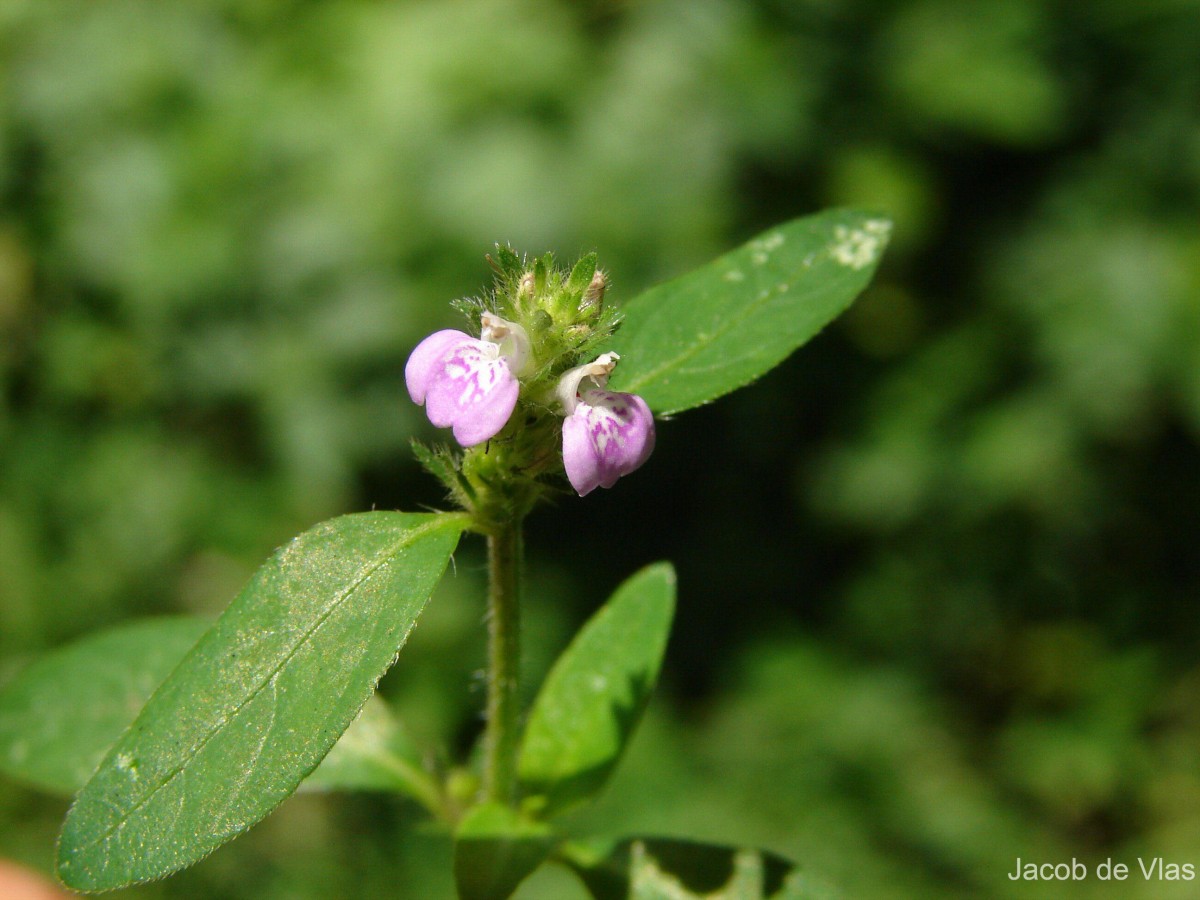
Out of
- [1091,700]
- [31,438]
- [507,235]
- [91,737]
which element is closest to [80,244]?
[31,438]

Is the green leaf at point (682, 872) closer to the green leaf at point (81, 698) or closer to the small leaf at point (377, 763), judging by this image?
the small leaf at point (377, 763)

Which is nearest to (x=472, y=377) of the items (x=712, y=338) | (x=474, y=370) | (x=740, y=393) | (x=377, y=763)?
(x=474, y=370)

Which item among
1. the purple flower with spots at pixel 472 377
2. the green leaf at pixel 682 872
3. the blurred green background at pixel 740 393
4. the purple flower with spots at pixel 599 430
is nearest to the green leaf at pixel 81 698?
the green leaf at pixel 682 872

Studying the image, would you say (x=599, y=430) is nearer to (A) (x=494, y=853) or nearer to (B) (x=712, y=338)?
(B) (x=712, y=338)

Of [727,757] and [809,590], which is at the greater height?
[809,590]

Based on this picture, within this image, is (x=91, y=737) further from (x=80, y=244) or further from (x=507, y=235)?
(x=80, y=244)

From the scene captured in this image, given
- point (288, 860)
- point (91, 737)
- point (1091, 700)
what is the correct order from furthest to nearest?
point (1091, 700) → point (288, 860) → point (91, 737)

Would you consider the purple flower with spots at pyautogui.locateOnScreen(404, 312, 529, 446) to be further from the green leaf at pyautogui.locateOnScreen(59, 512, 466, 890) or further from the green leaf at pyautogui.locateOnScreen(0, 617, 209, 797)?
the green leaf at pyautogui.locateOnScreen(0, 617, 209, 797)
